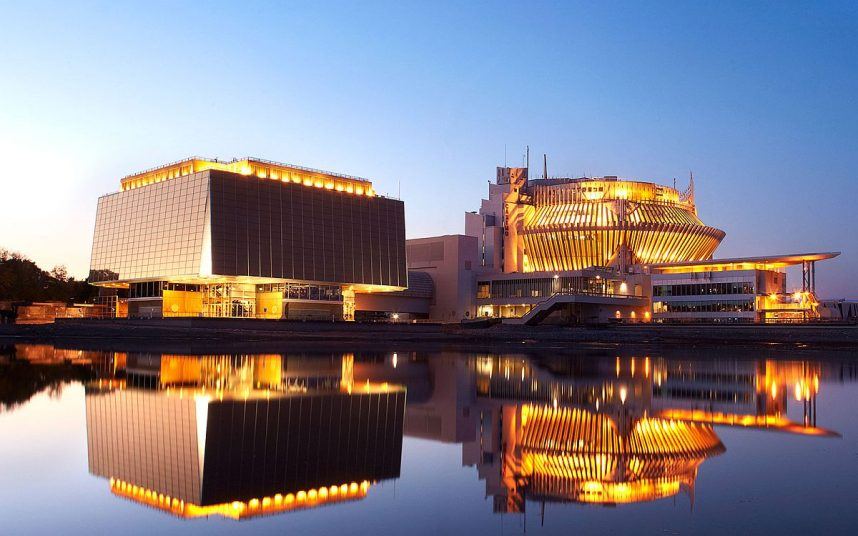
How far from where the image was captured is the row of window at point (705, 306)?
10012 centimetres

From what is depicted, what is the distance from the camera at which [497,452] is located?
16.6 m

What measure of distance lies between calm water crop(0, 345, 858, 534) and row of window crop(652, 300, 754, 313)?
7108 cm

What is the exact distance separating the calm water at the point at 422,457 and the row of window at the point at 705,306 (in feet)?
233

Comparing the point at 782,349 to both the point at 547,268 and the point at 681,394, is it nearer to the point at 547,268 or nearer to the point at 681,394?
the point at 681,394

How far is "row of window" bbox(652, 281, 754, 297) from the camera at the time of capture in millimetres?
100412

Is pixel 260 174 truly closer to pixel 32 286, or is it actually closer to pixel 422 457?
pixel 32 286

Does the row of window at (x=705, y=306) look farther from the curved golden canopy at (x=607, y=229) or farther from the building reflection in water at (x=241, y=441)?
the building reflection in water at (x=241, y=441)

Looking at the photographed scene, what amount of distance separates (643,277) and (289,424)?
96.8 m

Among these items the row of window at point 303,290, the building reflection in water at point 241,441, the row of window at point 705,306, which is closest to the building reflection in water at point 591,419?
the building reflection in water at point 241,441

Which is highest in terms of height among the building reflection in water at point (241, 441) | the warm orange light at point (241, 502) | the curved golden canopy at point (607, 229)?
the curved golden canopy at point (607, 229)

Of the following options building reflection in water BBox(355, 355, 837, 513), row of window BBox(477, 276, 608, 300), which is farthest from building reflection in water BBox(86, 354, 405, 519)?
row of window BBox(477, 276, 608, 300)

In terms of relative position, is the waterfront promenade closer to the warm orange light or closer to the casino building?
the casino building

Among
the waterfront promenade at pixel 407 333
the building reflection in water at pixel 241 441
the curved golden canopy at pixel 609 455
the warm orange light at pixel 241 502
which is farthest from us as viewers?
the waterfront promenade at pixel 407 333

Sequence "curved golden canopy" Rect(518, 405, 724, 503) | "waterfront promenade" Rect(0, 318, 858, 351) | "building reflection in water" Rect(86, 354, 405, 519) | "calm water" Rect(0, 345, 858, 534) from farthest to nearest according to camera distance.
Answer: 1. "waterfront promenade" Rect(0, 318, 858, 351)
2. "curved golden canopy" Rect(518, 405, 724, 503)
3. "building reflection in water" Rect(86, 354, 405, 519)
4. "calm water" Rect(0, 345, 858, 534)
